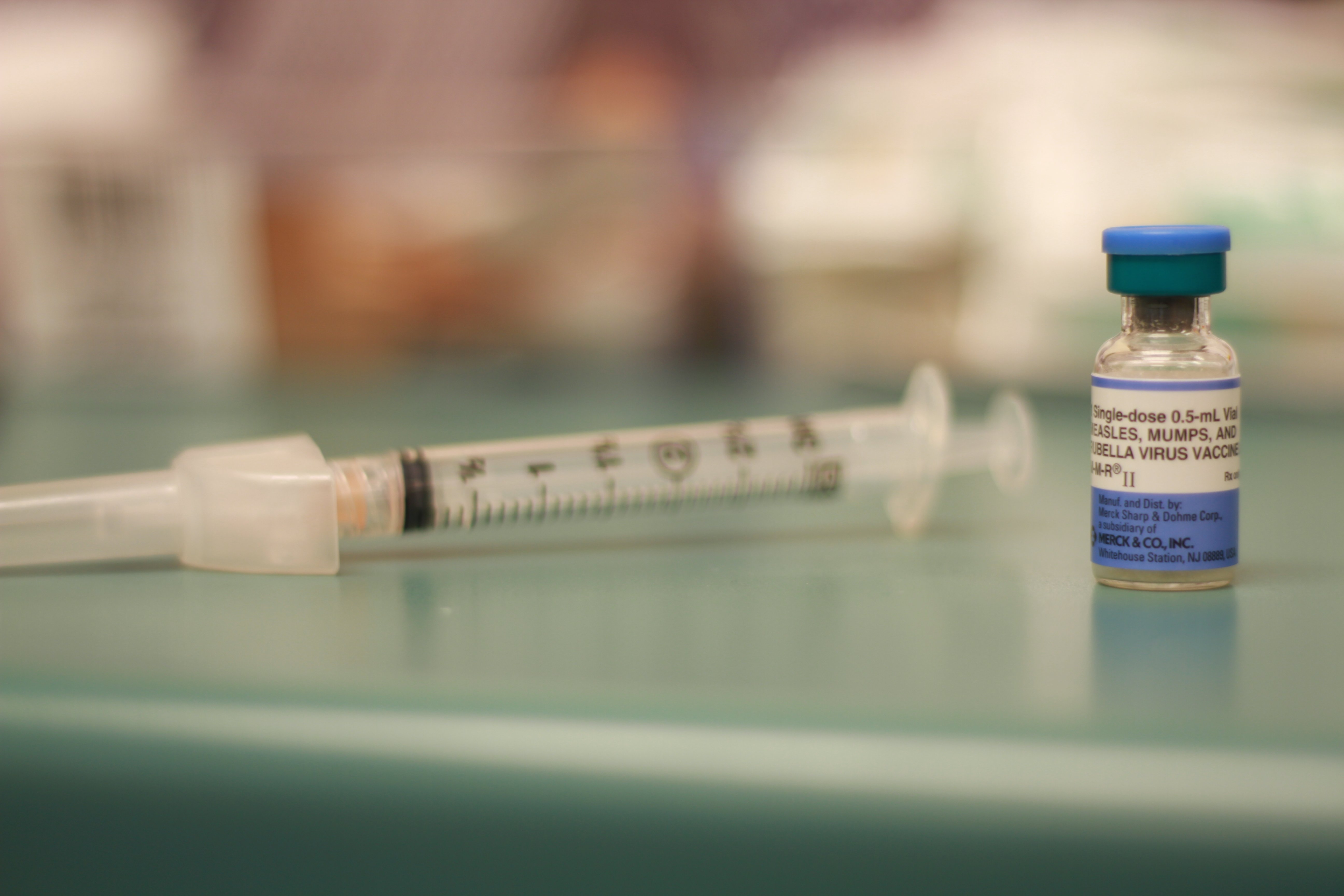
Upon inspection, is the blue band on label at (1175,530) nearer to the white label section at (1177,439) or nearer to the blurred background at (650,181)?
the white label section at (1177,439)

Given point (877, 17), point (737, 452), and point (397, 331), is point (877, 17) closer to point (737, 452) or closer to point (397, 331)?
point (397, 331)

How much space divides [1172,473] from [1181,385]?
1.3 inches

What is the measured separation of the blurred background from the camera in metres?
0.96

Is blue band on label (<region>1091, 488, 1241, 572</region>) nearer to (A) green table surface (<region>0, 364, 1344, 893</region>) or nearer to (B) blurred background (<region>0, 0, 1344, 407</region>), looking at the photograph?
(A) green table surface (<region>0, 364, 1344, 893</region>)

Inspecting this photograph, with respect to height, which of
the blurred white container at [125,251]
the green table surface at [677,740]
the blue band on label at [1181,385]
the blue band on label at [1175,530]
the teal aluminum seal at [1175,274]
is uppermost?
the blurred white container at [125,251]

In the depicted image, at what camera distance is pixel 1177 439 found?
1.45ft

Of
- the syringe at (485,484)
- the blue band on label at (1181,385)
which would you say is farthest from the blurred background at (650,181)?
the blue band on label at (1181,385)

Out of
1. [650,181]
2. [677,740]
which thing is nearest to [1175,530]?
[677,740]

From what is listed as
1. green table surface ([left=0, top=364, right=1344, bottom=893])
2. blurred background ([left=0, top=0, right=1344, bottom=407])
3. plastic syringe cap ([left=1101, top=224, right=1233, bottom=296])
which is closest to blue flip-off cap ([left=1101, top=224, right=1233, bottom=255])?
plastic syringe cap ([left=1101, top=224, right=1233, bottom=296])

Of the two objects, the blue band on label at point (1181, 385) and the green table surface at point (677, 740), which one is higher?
the blue band on label at point (1181, 385)

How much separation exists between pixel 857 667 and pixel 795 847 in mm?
75

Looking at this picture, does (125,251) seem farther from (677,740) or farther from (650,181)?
(677,740)

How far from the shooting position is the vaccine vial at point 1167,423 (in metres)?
0.44

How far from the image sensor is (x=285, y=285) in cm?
127
